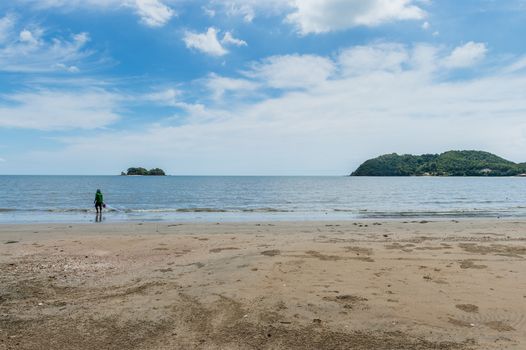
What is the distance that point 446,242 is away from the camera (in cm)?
1401

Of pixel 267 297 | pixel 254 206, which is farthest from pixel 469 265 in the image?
pixel 254 206

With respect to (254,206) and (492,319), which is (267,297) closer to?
(492,319)

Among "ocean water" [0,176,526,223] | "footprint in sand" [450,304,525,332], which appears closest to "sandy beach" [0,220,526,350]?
"footprint in sand" [450,304,525,332]

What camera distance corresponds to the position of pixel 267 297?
741 cm

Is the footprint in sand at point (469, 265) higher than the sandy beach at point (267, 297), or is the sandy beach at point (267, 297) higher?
the footprint in sand at point (469, 265)

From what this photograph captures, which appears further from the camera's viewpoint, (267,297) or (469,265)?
(469,265)

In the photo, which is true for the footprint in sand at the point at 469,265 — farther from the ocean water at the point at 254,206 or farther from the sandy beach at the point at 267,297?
the ocean water at the point at 254,206

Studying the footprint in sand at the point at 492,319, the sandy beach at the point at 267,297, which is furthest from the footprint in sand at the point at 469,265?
the footprint in sand at the point at 492,319

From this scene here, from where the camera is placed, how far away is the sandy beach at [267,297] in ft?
18.6

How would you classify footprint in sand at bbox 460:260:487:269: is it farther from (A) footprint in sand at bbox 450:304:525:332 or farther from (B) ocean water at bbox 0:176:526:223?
(B) ocean water at bbox 0:176:526:223

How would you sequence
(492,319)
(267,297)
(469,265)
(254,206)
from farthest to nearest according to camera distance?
1. (254,206)
2. (469,265)
3. (267,297)
4. (492,319)

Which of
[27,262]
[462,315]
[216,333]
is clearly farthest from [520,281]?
[27,262]

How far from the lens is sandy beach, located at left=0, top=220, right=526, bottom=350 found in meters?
5.66

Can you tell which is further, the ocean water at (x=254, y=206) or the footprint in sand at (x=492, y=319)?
the ocean water at (x=254, y=206)
